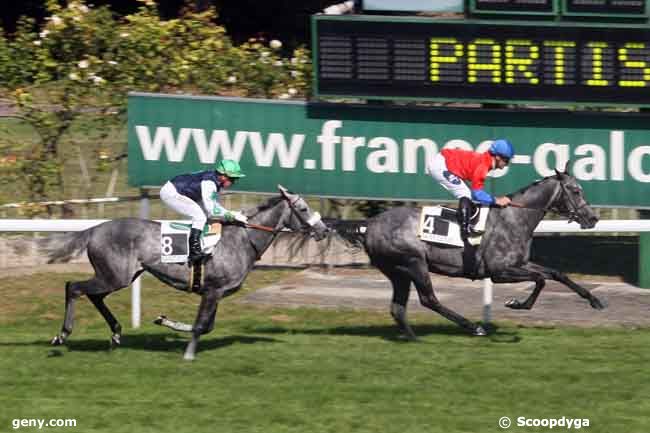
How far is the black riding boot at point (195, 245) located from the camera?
10.8m

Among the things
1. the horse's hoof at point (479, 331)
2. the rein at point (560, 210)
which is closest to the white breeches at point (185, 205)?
the horse's hoof at point (479, 331)

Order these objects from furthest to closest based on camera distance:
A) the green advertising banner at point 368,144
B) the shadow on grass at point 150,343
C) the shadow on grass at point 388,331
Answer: the green advertising banner at point 368,144 → the shadow on grass at point 388,331 → the shadow on grass at point 150,343

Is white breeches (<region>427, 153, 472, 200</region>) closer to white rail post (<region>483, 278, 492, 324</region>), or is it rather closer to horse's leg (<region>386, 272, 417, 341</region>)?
horse's leg (<region>386, 272, 417, 341</region>)

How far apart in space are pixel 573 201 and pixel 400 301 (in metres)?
1.69

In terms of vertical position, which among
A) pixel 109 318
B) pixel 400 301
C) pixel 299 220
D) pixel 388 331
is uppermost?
pixel 299 220

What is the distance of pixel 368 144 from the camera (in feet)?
47.3

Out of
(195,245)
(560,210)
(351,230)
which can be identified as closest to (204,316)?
(195,245)

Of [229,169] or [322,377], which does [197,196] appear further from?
[322,377]

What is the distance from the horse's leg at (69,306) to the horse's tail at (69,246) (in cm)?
22

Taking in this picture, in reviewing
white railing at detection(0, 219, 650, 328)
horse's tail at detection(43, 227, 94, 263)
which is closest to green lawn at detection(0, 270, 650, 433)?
white railing at detection(0, 219, 650, 328)

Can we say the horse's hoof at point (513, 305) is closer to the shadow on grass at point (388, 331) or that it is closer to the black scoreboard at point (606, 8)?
the shadow on grass at point (388, 331)

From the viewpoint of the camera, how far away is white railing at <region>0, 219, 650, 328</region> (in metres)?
12.1

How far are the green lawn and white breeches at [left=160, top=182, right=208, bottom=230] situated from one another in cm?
107

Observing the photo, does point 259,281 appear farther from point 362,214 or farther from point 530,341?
point 530,341
